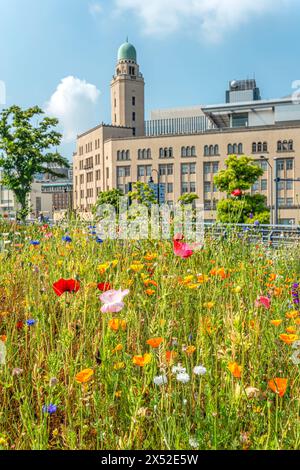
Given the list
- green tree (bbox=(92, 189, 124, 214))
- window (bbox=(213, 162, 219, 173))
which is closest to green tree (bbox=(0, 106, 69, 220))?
green tree (bbox=(92, 189, 124, 214))

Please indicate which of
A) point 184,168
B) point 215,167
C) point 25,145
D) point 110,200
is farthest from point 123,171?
point 25,145

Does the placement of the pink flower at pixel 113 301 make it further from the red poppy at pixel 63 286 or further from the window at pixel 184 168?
the window at pixel 184 168

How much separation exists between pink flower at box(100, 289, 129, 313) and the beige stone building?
54.4 meters

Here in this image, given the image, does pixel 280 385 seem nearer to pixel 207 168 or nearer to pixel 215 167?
pixel 215 167

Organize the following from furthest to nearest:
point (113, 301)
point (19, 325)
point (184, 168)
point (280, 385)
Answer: point (184, 168), point (19, 325), point (113, 301), point (280, 385)

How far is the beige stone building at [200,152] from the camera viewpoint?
64.2 m

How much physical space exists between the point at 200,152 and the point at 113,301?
6951 centimetres

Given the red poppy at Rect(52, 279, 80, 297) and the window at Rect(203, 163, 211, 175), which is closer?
the red poppy at Rect(52, 279, 80, 297)

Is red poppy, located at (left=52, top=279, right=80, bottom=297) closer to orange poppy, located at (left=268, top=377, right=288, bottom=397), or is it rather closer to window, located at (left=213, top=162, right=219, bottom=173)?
orange poppy, located at (left=268, top=377, right=288, bottom=397)

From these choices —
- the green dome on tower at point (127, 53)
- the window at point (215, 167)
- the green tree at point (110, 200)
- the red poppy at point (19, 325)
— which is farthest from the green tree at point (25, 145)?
the green dome on tower at point (127, 53)

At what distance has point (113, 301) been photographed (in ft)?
5.32

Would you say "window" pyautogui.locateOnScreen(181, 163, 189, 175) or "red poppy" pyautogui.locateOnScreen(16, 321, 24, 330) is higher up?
"window" pyautogui.locateOnScreen(181, 163, 189, 175)

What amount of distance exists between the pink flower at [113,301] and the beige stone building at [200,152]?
54394 mm

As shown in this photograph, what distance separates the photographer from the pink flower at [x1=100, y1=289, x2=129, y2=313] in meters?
1.58
